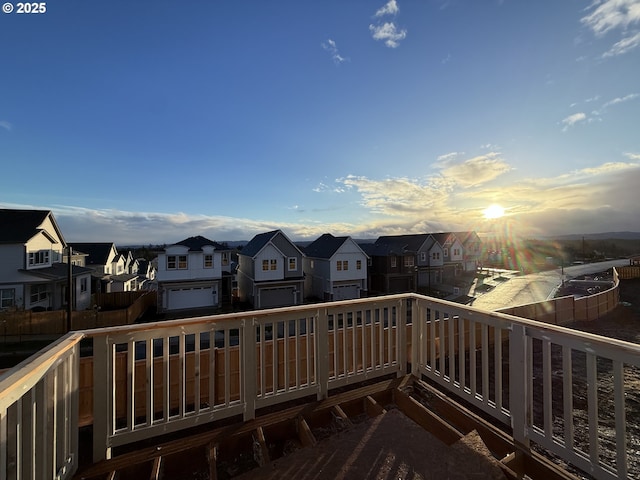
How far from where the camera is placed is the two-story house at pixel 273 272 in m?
17.4

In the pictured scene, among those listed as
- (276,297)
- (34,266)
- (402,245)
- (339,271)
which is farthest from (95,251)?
(402,245)

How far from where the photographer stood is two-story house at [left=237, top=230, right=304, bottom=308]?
1742 centimetres

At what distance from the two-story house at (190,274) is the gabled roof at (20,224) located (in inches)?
255

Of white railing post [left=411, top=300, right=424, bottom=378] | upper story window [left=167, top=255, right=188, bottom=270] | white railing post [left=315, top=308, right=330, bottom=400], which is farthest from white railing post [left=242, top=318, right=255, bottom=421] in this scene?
upper story window [left=167, top=255, right=188, bottom=270]

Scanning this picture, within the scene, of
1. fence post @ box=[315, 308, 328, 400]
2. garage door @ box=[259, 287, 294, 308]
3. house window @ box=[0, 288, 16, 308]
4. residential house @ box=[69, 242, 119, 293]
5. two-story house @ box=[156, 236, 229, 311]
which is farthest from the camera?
residential house @ box=[69, 242, 119, 293]

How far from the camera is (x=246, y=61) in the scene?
5.73 m

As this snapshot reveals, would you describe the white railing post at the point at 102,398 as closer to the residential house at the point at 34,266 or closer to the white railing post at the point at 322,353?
the white railing post at the point at 322,353

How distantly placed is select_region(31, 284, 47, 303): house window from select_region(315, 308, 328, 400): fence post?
757 inches

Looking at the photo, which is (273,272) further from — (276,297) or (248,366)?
(248,366)

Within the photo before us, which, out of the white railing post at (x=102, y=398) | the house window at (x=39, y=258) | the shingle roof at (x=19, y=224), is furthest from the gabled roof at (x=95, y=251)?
the white railing post at (x=102, y=398)

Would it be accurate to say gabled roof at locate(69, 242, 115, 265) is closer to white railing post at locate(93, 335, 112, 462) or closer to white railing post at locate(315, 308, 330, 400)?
white railing post at locate(93, 335, 112, 462)

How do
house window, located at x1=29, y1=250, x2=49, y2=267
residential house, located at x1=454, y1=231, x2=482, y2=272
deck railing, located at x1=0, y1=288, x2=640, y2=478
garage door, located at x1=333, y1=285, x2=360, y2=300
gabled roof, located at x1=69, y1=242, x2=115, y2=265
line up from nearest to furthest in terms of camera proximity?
deck railing, located at x1=0, y1=288, x2=640, y2=478 < house window, located at x1=29, y1=250, x2=49, y2=267 < garage door, located at x1=333, y1=285, x2=360, y2=300 < gabled roof, located at x1=69, y1=242, x2=115, y2=265 < residential house, located at x1=454, y1=231, x2=482, y2=272

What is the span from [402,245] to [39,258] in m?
26.0

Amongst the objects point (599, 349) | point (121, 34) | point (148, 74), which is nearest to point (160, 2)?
point (121, 34)
